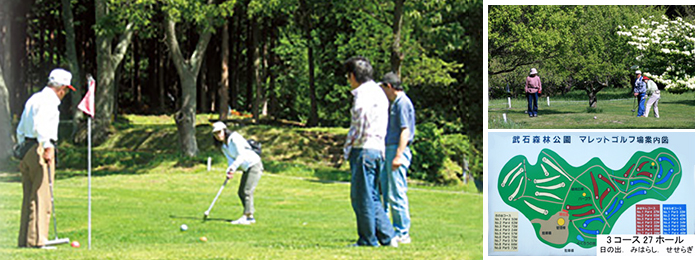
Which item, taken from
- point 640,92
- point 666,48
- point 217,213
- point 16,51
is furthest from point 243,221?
point 666,48

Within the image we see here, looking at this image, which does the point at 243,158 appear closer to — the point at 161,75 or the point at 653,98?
the point at 161,75

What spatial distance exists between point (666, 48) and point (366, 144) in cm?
280

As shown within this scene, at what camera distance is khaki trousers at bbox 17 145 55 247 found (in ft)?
19.4

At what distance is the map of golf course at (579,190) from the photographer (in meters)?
6.73

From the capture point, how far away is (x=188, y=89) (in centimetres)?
900

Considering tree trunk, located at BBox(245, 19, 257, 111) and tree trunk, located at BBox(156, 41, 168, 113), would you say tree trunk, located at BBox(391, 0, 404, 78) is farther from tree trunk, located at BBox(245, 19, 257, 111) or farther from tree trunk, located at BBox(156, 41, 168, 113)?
tree trunk, located at BBox(156, 41, 168, 113)

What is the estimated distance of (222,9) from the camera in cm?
875

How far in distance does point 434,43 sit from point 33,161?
14.3ft

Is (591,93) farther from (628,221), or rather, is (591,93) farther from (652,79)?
(628,221)

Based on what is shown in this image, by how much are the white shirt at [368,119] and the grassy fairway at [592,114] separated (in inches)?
54.5

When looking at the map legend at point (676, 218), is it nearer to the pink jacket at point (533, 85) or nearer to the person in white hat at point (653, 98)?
the person in white hat at point (653, 98)

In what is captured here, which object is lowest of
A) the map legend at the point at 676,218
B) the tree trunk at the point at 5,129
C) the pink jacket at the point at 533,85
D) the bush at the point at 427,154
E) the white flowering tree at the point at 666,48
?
the map legend at the point at 676,218

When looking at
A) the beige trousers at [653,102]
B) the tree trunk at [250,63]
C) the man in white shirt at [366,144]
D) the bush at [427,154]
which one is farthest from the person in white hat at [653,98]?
the tree trunk at [250,63]

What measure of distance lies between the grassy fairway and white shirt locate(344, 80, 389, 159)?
1.39 meters
